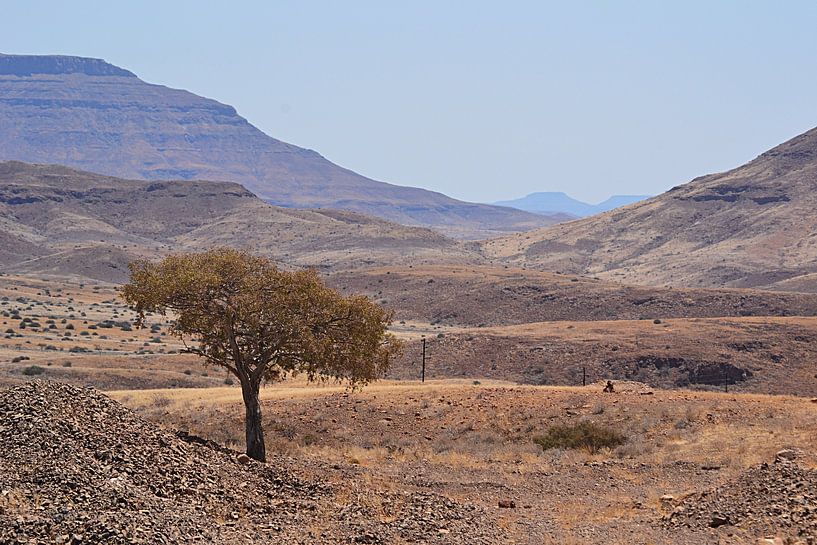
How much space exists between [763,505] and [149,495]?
9749mm

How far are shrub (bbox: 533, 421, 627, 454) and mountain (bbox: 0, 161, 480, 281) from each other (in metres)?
110

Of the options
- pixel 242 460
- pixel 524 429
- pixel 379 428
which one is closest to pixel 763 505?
pixel 242 460

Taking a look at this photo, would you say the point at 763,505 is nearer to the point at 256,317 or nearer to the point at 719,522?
the point at 719,522

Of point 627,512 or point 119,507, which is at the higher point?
point 119,507

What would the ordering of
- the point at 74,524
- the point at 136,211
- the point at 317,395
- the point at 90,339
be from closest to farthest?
the point at 74,524 < the point at 317,395 < the point at 90,339 < the point at 136,211

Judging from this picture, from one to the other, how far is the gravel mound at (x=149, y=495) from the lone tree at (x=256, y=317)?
3.37 meters

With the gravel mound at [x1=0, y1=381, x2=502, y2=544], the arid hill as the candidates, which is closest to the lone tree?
the gravel mound at [x1=0, y1=381, x2=502, y2=544]

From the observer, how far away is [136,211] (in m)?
192

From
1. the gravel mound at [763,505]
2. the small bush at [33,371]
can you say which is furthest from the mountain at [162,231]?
the gravel mound at [763,505]

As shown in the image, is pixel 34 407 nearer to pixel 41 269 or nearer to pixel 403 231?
pixel 41 269

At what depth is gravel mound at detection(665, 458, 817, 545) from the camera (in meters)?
15.2

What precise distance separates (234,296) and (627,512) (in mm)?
9779

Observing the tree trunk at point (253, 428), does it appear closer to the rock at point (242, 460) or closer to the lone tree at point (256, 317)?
the lone tree at point (256, 317)

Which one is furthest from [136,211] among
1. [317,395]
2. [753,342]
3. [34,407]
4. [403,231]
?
[34,407]
